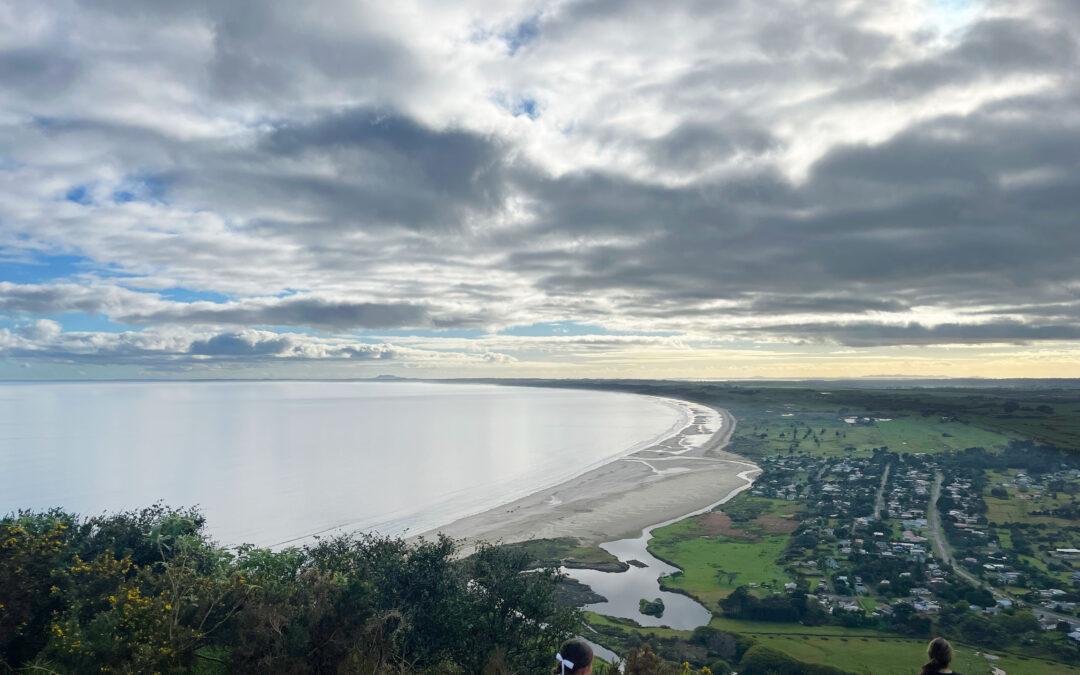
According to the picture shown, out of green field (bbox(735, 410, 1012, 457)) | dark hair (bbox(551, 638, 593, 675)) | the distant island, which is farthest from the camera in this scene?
green field (bbox(735, 410, 1012, 457))

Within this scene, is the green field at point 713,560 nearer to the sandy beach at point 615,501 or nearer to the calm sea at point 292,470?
the sandy beach at point 615,501

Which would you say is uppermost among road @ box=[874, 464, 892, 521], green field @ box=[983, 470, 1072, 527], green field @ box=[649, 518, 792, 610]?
green field @ box=[983, 470, 1072, 527]

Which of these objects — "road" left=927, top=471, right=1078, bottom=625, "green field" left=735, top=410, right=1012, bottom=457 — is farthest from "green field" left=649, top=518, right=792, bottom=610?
"green field" left=735, top=410, right=1012, bottom=457

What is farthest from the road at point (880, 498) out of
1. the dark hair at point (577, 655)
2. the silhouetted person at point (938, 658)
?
the dark hair at point (577, 655)

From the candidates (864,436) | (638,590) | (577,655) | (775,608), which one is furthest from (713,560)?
(864,436)

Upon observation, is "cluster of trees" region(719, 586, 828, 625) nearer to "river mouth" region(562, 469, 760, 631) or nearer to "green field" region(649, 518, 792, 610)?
"green field" region(649, 518, 792, 610)
